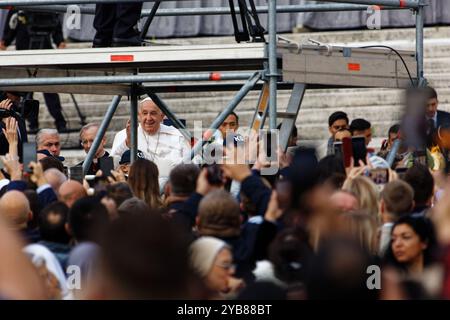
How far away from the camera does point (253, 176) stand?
23.3 ft

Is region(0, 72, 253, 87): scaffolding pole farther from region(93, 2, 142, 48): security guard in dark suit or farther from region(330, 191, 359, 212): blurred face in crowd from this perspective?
region(330, 191, 359, 212): blurred face in crowd

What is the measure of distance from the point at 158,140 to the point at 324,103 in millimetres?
5853

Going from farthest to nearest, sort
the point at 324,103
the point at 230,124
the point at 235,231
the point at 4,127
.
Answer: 1. the point at 324,103
2. the point at 230,124
3. the point at 4,127
4. the point at 235,231

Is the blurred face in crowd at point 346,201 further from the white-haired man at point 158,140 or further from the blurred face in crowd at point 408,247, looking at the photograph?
the white-haired man at point 158,140

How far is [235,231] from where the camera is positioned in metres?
6.43

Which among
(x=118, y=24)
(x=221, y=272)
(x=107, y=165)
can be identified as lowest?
(x=221, y=272)

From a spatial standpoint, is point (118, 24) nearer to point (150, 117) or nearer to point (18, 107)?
point (150, 117)

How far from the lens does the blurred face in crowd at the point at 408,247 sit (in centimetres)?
649

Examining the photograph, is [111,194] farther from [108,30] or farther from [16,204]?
[108,30]

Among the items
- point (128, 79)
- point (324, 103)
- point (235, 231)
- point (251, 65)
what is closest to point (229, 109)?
point (128, 79)

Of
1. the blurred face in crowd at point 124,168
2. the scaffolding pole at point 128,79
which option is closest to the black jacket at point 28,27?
the blurred face in crowd at point 124,168

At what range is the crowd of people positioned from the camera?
3.75m
